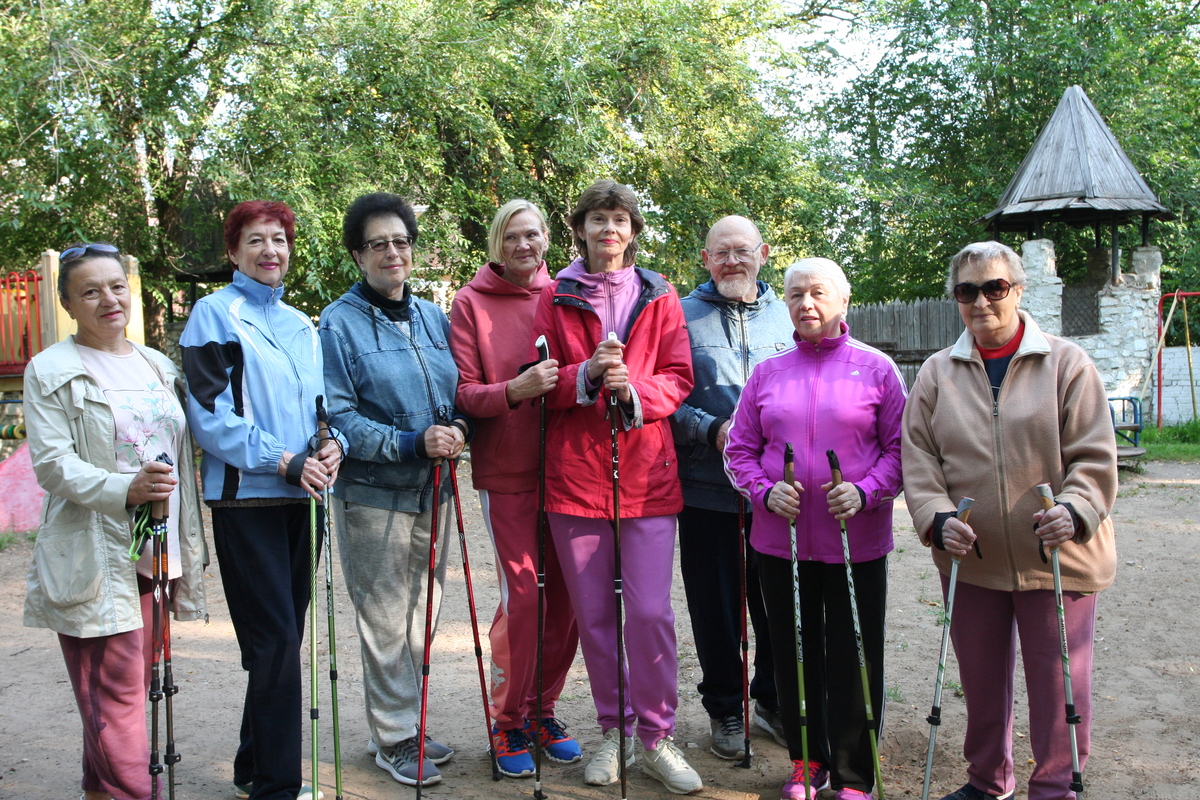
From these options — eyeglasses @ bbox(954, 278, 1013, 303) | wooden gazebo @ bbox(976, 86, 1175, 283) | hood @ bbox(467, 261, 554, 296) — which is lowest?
eyeglasses @ bbox(954, 278, 1013, 303)

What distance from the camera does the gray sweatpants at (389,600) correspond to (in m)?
3.42

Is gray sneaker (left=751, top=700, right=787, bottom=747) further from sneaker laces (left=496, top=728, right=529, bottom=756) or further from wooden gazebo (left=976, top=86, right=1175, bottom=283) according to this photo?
wooden gazebo (left=976, top=86, right=1175, bottom=283)

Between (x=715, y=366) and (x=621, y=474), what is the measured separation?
2.08 feet

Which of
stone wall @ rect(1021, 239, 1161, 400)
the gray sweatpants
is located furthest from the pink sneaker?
stone wall @ rect(1021, 239, 1161, 400)

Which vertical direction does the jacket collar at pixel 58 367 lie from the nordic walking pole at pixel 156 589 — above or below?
above

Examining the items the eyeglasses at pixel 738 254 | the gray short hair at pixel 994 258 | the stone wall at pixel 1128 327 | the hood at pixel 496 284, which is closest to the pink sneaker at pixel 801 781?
the gray short hair at pixel 994 258

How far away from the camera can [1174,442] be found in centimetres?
1331

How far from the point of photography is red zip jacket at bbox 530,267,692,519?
11.0 feet

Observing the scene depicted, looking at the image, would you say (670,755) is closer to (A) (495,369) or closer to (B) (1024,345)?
(A) (495,369)

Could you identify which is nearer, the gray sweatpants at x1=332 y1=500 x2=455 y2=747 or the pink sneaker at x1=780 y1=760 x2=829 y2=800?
the pink sneaker at x1=780 y1=760 x2=829 y2=800

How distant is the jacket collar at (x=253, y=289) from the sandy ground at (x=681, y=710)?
177 cm

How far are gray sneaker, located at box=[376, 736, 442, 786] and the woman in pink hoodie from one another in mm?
264

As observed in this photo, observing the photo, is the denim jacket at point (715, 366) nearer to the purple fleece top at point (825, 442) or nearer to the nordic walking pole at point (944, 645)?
the purple fleece top at point (825, 442)

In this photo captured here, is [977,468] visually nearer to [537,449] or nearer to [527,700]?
[537,449]
